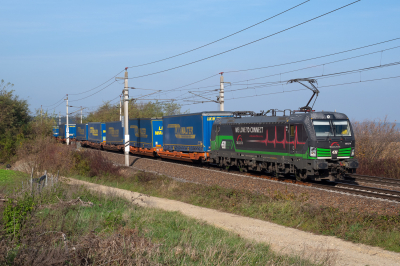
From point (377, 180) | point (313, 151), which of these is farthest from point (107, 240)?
Answer: point (377, 180)

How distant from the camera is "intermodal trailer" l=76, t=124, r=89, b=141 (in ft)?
175

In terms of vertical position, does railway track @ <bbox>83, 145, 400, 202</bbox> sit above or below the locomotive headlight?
below

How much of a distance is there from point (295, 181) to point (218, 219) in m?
7.17

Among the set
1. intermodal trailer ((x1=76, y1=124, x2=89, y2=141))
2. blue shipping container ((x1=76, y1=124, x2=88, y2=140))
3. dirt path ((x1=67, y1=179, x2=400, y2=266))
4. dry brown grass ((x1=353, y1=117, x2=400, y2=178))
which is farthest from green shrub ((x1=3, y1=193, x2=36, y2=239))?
blue shipping container ((x1=76, y1=124, x2=88, y2=140))

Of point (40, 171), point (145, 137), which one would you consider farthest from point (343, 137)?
point (145, 137)

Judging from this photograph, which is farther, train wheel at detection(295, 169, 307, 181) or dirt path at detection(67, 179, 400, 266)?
train wheel at detection(295, 169, 307, 181)

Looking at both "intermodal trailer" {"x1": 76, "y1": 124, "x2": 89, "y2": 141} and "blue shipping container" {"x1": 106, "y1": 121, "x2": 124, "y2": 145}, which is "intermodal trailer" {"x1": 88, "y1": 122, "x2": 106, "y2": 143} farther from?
"blue shipping container" {"x1": 106, "y1": 121, "x2": 124, "y2": 145}

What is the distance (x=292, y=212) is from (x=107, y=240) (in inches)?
292

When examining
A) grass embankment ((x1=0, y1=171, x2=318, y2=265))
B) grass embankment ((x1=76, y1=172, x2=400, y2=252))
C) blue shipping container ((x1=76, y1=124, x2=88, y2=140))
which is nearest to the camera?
grass embankment ((x1=0, y1=171, x2=318, y2=265))

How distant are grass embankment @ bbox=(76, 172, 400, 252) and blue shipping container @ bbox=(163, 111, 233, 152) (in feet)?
21.1

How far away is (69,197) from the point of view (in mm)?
11672

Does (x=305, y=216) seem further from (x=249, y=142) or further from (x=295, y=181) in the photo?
(x=249, y=142)

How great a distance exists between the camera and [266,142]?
1945 cm

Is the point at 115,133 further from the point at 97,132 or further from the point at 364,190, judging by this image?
the point at 364,190
